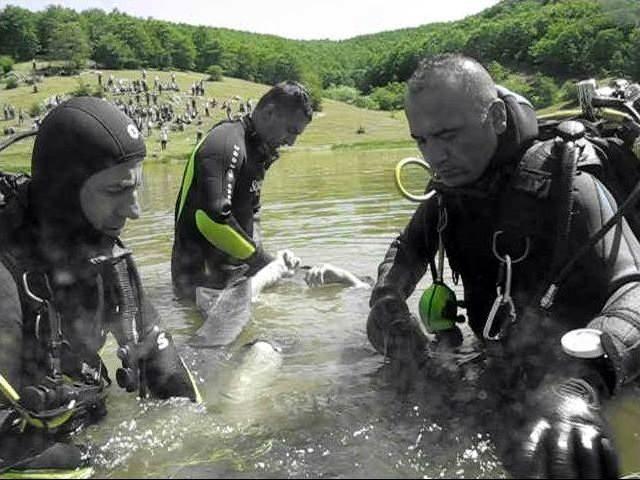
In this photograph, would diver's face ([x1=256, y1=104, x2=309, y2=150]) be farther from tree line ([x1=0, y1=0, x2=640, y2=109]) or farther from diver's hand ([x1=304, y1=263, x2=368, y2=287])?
tree line ([x1=0, y1=0, x2=640, y2=109])

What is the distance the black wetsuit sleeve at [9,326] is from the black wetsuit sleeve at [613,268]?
187cm

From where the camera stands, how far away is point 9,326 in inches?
89.0

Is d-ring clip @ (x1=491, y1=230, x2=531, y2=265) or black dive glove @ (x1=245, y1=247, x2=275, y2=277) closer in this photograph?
d-ring clip @ (x1=491, y1=230, x2=531, y2=265)

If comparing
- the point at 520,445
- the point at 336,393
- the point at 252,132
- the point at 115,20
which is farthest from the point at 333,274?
the point at 115,20

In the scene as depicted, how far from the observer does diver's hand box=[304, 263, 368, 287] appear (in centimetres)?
587

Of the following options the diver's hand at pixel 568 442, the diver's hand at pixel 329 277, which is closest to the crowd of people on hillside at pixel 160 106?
the diver's hand at pixel 329 277

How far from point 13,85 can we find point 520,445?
7517 cm

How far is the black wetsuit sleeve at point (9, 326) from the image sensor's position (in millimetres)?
2254

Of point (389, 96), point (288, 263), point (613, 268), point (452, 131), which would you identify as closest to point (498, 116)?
point (452, 131)

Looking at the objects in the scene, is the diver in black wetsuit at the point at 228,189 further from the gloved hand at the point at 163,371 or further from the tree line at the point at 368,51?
the tree line at the point at 368,51

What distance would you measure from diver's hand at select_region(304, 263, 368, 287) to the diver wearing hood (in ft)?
9.77

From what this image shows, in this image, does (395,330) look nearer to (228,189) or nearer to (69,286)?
(69,286)

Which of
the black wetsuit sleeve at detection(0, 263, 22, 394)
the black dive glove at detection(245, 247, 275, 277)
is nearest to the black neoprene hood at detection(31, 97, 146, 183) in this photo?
the black wetsuit sleeve at detection(0, 263, 22, 394)

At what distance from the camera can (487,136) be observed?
269cm
